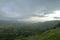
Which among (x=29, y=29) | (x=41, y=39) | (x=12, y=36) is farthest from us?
(x=41, y=39)

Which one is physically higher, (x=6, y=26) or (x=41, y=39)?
(x=6, y=26)

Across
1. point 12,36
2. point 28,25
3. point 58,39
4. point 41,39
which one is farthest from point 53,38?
point 12,36

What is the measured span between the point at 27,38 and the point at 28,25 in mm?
10287

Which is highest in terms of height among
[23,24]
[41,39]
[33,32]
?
[23,24]

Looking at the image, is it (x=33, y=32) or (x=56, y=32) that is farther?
(x=56, y=32)

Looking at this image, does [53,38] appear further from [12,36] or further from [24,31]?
[12,36]

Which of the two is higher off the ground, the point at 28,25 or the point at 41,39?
the point at 28,25

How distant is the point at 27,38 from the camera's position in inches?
3278

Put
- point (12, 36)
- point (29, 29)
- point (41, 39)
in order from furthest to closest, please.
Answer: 1. point (41, 39)
2. point (29, 29)
3. point (12, 36)

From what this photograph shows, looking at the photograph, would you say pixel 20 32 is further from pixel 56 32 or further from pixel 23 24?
pixel 56 32

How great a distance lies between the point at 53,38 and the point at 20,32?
2117cm

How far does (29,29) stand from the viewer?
78.7 metres

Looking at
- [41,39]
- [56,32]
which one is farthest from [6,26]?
[56,32]

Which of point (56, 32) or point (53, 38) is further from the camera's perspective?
point (56, 32)
